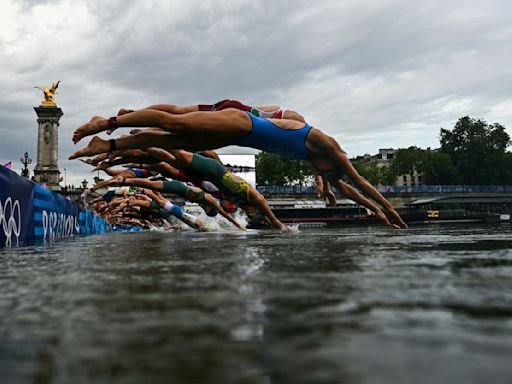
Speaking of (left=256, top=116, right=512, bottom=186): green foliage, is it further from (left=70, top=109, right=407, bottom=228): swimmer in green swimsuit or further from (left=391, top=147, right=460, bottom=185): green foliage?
(left=70, top=109, right=407, bottom=228): swimmer in green swimsuit

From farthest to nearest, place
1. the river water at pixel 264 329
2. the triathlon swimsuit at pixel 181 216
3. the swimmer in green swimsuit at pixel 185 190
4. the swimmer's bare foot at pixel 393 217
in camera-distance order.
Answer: the triathlon swimsuit at pixel 181 216, the swimmer in green swimsuit at pixel 185 190, the swimmer's bare foot at pixel 393 217, the river water at pixel 264 329

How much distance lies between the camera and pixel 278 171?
3211 inches

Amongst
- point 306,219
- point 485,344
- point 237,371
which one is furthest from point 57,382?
point 306,219

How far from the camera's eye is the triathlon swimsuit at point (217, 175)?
13188mm

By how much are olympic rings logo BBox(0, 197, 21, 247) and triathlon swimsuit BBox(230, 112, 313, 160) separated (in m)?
4.02

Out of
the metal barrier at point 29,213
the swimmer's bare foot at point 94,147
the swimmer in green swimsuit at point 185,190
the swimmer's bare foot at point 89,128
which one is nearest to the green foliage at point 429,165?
the swimmer in green swimsuit at point 185,190

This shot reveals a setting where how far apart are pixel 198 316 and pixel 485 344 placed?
0.87 meters

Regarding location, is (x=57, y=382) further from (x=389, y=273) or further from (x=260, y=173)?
(x=260, y=173)

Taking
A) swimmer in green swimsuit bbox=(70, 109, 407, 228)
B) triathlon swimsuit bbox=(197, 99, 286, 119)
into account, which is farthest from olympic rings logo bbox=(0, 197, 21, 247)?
triathlon swimsuit bbox=(197, 99, 286, 119)

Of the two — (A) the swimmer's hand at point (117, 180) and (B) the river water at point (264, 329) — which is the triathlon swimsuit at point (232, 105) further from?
(A) the swimmer's hand at point (117, 180)

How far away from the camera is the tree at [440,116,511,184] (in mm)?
78500

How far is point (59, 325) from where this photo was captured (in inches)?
60.6

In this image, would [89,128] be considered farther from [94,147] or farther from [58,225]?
[58,225]

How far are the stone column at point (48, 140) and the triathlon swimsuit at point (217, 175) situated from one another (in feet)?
174
